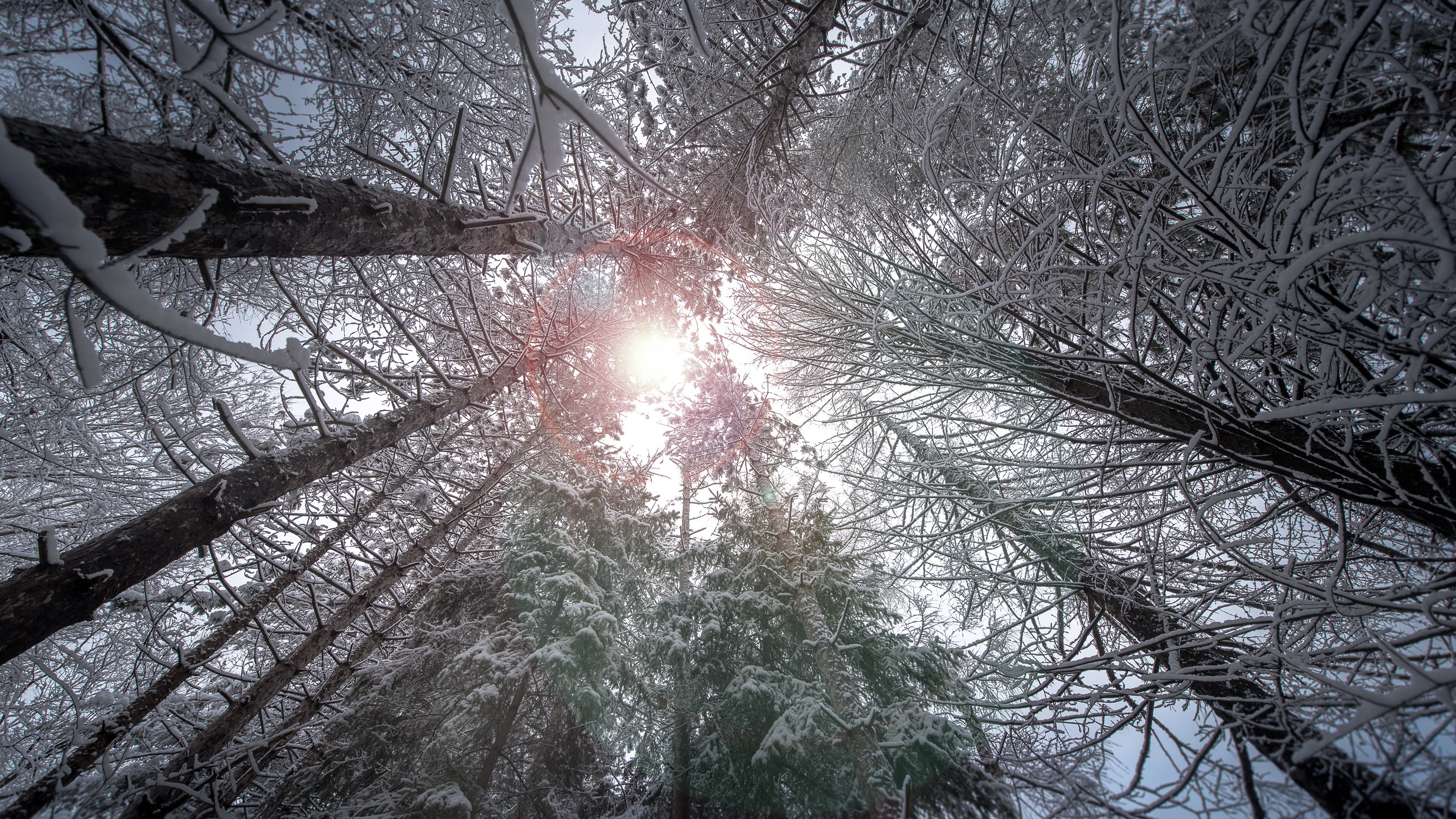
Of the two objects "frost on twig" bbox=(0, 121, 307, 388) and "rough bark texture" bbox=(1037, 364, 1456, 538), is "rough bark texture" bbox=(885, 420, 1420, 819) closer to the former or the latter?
"rough bark texture" bbox=(1037, 364, 1456, 538)

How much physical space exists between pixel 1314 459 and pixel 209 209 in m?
4.60

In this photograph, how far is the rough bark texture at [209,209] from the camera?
1471 mm

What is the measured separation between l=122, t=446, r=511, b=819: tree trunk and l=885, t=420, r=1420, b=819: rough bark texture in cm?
495

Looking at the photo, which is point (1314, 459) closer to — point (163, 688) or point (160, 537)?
point (160, 537)

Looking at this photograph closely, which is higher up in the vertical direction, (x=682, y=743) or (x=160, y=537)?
(x=160, y=537)

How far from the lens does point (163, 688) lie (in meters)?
4.20

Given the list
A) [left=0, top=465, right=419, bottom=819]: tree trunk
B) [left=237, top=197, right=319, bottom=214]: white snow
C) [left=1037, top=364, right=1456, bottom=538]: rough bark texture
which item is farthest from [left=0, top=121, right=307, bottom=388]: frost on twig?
[left=1037, top=364, right=1456, bottom=538]: rough bark texture

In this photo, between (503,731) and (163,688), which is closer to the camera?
(163,688)

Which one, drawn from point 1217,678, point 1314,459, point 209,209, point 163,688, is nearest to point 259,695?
point 163,688

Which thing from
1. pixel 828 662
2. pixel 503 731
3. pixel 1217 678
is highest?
pixel 1217 678

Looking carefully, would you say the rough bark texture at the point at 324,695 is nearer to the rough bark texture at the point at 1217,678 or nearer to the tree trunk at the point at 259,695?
the tree trunk at the point at 259,695

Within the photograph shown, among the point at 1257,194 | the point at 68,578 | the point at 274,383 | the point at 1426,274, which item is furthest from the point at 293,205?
the point at 274,383

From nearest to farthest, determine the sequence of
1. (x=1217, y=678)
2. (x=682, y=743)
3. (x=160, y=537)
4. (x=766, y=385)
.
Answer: (x=1217, y=678) < (x=160, y=537) < (x=682, y=743) < (x=766, y=385)

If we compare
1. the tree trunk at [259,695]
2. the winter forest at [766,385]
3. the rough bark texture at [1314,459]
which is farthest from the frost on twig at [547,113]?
the tree trunk at [259,695]
